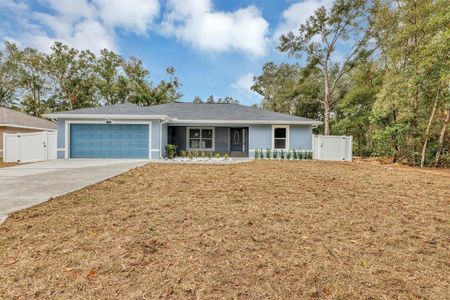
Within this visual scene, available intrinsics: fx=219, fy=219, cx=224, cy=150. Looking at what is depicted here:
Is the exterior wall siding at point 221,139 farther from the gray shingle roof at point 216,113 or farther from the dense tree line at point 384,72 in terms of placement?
the dense tree line at point 384,72

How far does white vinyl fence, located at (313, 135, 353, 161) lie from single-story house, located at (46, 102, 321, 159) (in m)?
0.77

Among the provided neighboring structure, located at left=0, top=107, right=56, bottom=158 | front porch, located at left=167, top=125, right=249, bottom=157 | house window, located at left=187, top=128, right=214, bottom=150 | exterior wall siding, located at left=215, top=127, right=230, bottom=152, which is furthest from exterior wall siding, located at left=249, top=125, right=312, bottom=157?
neighboring structure, located at left=0, top=107, right=56, bottom=158

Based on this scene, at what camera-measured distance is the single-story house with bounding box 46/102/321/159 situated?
12.5 metres

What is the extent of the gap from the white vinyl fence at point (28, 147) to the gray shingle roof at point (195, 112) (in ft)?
5.52

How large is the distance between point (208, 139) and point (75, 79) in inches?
894

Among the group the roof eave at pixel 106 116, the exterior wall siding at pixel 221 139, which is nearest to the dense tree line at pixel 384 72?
the exterior wall siding at pixel 221 139

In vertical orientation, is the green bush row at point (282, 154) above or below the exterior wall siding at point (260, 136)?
below

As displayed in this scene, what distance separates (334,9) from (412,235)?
1939 centimetres

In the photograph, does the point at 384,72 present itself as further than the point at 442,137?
Yes

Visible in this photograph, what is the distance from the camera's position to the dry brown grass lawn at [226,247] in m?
2.02

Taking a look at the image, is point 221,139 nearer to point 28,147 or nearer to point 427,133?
point 28,147

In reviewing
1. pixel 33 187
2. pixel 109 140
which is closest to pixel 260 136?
pixel 109 140

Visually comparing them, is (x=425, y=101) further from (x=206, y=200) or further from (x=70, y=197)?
(x=70, y=197)

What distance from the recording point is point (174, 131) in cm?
1550
